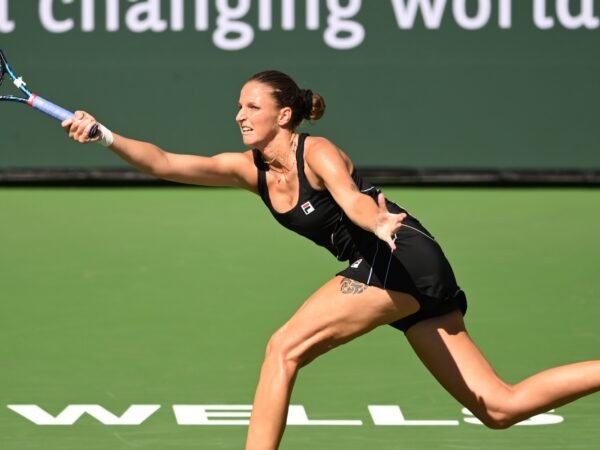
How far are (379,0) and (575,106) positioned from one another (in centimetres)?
212

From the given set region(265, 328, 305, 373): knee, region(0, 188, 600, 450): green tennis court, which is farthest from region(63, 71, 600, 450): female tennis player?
region(0, 188, 600, 450): green tennis court

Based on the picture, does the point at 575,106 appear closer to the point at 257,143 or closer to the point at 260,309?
the point at 260,309

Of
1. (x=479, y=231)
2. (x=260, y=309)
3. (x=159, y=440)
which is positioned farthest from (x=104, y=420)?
(x=479, y=231)

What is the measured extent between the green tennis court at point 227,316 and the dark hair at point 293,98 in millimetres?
1539

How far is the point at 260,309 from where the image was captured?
34.7 feet

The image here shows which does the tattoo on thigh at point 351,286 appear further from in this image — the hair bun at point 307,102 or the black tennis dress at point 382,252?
the hair bun at point 307,102

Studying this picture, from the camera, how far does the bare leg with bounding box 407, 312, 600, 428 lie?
6.66 meters

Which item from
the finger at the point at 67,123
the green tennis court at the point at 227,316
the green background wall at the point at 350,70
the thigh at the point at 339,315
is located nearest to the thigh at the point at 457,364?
the thigh at the point at 339,315

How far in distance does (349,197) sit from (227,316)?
4.16 metres

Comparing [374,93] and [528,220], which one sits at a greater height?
[374,93]

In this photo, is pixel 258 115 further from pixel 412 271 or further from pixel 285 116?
pixel 412 271

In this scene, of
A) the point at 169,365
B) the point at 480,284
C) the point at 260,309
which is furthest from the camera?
the point at 480,284

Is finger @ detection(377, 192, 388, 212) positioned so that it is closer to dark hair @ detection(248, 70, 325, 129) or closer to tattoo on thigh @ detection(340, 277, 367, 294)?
tattoo on thigh @ detection(340, 277, 367, 294)

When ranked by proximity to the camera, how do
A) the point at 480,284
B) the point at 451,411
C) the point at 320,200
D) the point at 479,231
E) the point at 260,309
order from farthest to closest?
the point at 479,231 → the point at 480,284 → the point at 260,309 → the point at 451,411 → the point at 320,200
